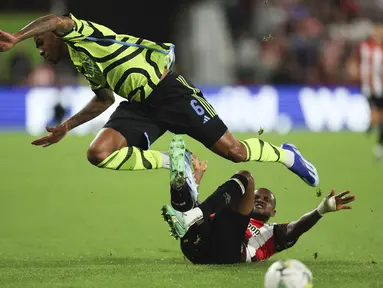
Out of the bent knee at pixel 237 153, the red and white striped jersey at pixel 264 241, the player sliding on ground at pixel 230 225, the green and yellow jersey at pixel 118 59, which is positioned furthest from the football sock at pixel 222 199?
the green and yellow jersey at pixel 118 59

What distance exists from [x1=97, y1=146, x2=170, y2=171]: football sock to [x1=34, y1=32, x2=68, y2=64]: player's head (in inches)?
36.7

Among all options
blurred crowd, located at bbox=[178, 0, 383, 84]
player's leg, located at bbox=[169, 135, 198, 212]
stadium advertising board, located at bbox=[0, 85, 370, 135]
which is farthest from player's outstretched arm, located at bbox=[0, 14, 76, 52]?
blurred crowd, located at bbox=[178, 0, 383, 84]

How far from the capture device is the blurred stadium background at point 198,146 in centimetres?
711

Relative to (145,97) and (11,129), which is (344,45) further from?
(145,97)

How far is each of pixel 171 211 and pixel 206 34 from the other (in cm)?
1678

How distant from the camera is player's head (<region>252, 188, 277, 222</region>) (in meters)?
7.31

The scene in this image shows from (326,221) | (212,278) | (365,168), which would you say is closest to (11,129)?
(365,168)

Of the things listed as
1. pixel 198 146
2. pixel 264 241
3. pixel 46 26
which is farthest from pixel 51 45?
pixel 198 146

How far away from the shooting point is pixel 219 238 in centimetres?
673

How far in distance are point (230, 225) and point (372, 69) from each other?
420 inches

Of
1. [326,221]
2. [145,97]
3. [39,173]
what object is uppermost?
[145,97]

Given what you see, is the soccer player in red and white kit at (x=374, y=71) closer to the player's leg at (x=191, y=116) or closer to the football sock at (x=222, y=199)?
the player's leg at (x=191, y=116)

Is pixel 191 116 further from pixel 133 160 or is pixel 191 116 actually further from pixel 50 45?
pixel 50 45

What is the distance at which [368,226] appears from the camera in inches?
368
